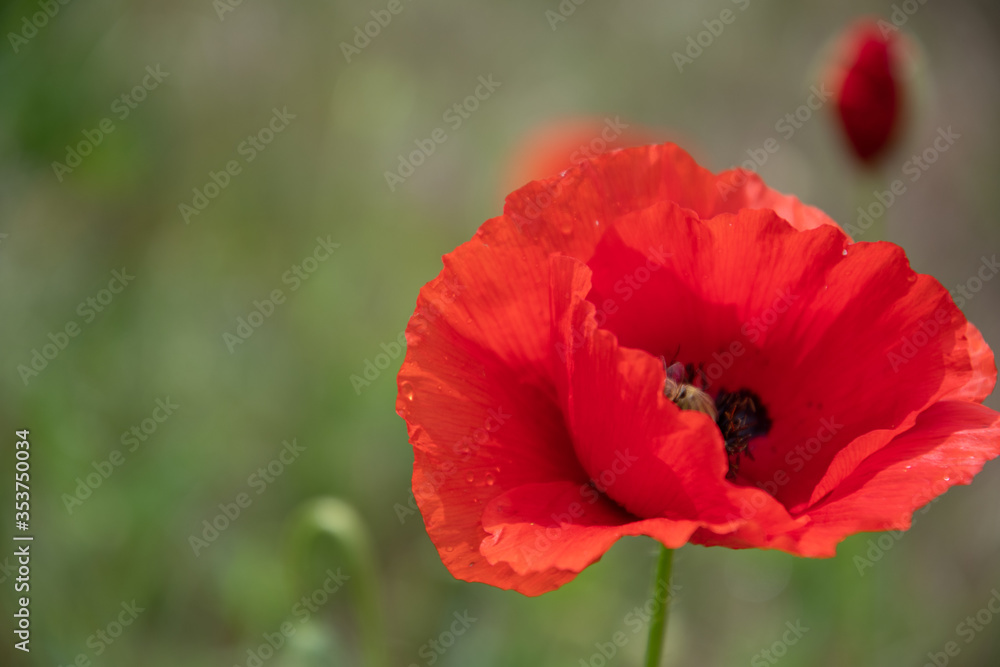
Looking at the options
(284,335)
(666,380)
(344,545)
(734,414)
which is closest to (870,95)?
(734,414)

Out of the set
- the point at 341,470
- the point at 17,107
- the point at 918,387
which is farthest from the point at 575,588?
the point at 17,107

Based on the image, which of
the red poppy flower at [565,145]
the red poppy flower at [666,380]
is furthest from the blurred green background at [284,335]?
the red poppy flower at [666,380]

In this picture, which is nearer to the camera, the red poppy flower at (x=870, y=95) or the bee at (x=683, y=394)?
the bee at (x=683, y=394)

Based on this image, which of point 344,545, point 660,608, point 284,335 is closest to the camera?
point 660,608

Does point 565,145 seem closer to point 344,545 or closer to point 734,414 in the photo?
point 344,545

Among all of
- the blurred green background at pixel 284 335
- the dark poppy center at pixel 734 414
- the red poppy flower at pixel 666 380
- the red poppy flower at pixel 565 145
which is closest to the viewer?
the red poppy flower at pixel 666 380

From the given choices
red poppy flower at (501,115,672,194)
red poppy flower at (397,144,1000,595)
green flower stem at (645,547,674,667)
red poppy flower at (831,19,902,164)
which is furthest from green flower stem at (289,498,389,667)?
red poppy flower at (501,115,672,194)

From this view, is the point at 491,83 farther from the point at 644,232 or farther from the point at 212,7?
the point at 644,232

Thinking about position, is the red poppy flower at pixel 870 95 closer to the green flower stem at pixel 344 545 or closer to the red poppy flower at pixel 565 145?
the red poppy flower at pixel 565 145
